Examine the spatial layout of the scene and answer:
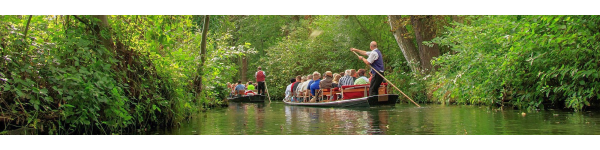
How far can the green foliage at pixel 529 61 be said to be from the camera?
34.3 feet

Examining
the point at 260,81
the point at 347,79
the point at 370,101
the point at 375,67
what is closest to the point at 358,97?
the point at 347,79

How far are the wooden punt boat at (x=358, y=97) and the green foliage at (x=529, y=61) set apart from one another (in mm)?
1346

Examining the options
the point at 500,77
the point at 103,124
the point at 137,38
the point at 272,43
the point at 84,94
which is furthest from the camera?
the point at 272,43

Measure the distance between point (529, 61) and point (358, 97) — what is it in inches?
201

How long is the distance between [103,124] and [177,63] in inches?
97.5

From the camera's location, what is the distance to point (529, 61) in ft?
37.6

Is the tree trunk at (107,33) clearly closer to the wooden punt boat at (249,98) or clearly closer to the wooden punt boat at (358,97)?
the wooden punt boat at (358,97)

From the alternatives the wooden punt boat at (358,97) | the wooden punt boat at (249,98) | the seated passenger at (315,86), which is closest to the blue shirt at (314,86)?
the seated passenger at (315,86)

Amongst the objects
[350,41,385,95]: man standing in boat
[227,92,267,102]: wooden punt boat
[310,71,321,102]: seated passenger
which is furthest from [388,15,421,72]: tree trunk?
[350,41,385,95]: man standing in boat

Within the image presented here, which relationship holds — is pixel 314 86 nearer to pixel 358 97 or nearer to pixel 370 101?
pixel 358 97

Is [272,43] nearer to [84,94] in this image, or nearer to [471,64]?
[471,64]

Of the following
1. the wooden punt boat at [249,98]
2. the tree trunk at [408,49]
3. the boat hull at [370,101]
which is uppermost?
the tree trunk at [408,49]
